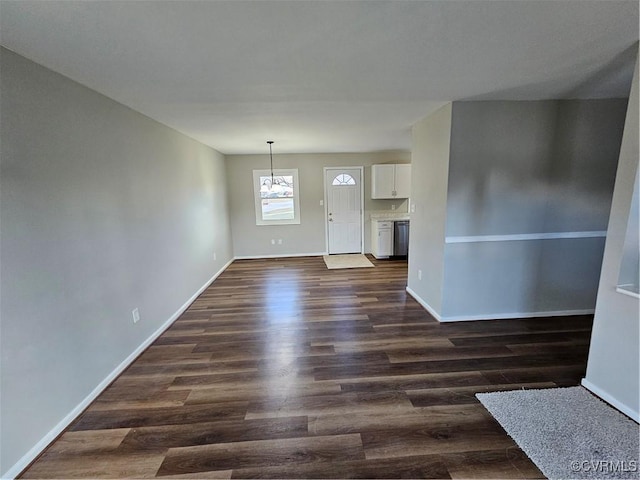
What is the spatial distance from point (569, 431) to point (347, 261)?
14.3 ft

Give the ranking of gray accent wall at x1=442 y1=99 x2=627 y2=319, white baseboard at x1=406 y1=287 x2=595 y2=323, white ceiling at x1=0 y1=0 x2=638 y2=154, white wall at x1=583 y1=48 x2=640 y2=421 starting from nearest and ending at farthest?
1. white ceiling at x1=0 y1=0 x2=638 y2=154
2. white wall at x1=583 y1=48 x2=640 y2=421
3. gray accent wall at x1=442 y1=99 x2=627 y2=319
4. white baseboard at x1=406 y1=287 x2=595 y2=323

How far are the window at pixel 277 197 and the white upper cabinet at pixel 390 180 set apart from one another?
1777 mm

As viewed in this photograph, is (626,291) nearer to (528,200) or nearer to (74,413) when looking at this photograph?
(528,200)

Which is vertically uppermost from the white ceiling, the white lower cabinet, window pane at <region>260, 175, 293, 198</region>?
the white ceiling

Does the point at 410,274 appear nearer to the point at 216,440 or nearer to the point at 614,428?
the point at 614,428

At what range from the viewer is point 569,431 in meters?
1.63

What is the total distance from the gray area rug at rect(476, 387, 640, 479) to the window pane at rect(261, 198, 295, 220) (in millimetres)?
5051

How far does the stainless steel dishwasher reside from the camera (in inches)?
231

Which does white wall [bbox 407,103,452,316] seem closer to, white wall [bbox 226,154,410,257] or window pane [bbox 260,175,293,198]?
white wall [bbox 226,154,410,257]

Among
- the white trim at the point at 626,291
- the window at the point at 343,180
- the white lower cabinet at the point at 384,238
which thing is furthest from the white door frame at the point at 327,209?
the white trim at the point at 626,291

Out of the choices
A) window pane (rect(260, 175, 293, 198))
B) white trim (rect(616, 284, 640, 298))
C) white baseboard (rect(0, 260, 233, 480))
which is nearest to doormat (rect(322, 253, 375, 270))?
window pane (rect(260, 175, 293, 198))

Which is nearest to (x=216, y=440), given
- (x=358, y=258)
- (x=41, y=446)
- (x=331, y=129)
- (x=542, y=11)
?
(x=41, y=446)

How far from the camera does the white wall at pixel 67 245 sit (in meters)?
1.49

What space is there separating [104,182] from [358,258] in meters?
4.76
